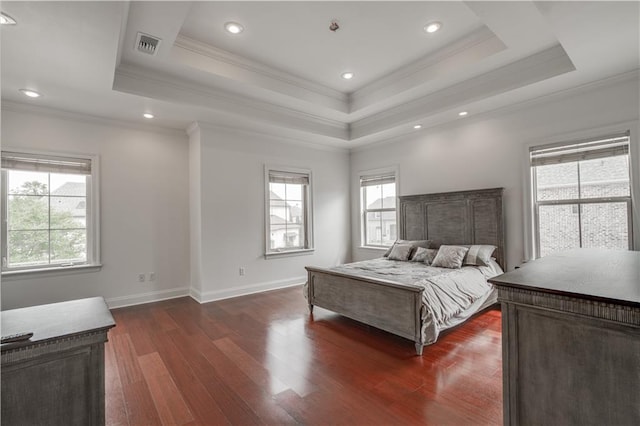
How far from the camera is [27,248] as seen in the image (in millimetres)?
3713

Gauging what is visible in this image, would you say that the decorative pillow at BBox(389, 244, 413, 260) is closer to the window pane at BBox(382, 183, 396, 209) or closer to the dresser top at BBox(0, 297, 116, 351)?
the window pane at BBox(382, 183, 396, 209)

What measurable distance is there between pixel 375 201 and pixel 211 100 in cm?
356

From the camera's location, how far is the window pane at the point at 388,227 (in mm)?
5699

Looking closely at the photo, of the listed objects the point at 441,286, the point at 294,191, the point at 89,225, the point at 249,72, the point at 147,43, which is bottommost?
the point at 441,286

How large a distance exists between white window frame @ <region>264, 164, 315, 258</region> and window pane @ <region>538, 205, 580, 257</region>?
3.58m

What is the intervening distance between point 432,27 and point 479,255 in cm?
277

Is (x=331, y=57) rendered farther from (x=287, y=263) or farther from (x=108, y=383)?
(x=108, y=383)

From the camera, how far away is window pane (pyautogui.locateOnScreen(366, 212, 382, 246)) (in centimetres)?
597

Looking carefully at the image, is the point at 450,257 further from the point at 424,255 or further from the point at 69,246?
the point at 69,246

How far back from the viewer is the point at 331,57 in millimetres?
3604

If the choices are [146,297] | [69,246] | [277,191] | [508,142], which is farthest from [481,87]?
[69,246]

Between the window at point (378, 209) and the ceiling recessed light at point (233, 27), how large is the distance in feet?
11.7

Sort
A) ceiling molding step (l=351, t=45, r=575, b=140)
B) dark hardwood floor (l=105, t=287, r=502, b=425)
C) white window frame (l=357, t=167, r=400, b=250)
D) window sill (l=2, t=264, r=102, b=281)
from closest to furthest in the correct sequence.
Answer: dark hardwood floor (l=105, t=287, r=502, b=425), ceiling molding step (l=351, t=45, r=575, b=140), window sill (l=2, t=264, r=102, b=281), white window frame (l=357, t=167, r=400, b=250)

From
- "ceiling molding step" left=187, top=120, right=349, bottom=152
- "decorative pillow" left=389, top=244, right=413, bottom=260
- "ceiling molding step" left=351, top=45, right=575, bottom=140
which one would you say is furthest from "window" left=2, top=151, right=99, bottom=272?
"ceiling molding step" left=351, top=45, right=575, bottom=140
